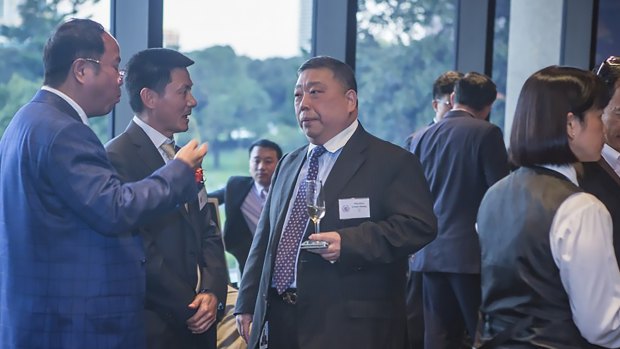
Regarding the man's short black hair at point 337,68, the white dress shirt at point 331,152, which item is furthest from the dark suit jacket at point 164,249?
the man's short black hair at point 337,68

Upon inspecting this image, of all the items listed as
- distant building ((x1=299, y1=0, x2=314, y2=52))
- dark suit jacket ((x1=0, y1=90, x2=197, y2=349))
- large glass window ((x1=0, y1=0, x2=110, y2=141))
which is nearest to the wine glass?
dark suit jacket ((x1=0, y1=90, x2=197, y2=349))

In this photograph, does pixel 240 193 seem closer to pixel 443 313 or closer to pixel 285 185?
pixel 443 313

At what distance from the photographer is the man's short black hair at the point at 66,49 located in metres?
2.57

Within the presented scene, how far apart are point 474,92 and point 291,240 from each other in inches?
90.6

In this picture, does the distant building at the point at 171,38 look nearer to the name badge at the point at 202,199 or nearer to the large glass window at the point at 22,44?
the large glass window at the point at 22,44

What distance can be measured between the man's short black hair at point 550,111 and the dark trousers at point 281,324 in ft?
3.35

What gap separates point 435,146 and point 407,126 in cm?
140

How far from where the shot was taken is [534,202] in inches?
89.1

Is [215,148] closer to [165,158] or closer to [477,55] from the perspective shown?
[165,158]

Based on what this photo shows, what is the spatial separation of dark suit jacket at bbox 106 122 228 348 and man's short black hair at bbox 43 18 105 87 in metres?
0.42

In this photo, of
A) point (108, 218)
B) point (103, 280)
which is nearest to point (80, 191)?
point (108, 218)

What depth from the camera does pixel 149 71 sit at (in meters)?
3.02

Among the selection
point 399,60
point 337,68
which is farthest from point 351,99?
point 399,60

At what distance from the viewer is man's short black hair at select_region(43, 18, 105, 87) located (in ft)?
8.43
